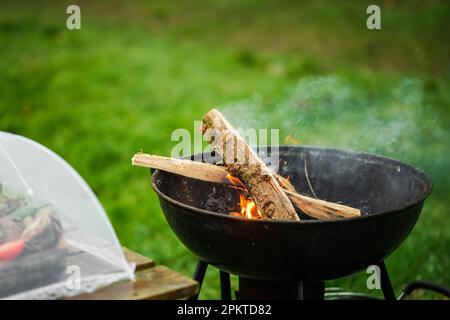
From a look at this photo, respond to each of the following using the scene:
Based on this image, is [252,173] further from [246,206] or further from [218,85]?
[218,85]

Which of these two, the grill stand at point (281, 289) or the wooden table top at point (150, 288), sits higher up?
the wooden table top at point (150, 288)

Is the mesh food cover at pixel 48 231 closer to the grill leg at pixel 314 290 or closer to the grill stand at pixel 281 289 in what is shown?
the grill stand at pixel 281 289

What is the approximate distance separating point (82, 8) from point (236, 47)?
11.8 ft

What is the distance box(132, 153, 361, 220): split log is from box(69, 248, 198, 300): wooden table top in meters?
0.52

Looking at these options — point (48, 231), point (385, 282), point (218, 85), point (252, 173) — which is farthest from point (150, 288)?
point (218, 85)

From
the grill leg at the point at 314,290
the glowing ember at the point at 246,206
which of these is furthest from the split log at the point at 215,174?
the grill leg at the point at 314,290

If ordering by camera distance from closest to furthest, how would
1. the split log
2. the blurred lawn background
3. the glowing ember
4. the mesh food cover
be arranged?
the mesh food cover, the split log, the glowing ember, the blurred lawn background

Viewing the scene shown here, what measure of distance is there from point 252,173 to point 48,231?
2.82 feet

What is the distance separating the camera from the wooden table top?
5.49 feet

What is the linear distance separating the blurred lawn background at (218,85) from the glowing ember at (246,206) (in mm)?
573

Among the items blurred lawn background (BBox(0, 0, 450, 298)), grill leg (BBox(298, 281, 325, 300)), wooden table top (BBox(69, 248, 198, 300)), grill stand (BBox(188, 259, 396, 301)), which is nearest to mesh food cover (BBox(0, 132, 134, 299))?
wooden table top (BBox(69, 248, 198, 300))

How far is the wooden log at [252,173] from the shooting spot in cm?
220

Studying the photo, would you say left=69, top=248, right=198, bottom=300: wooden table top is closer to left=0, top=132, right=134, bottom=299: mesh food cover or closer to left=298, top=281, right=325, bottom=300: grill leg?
left=0, top=132, right=134, bottom=299: mesh food cover

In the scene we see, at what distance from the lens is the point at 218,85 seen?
695cm
